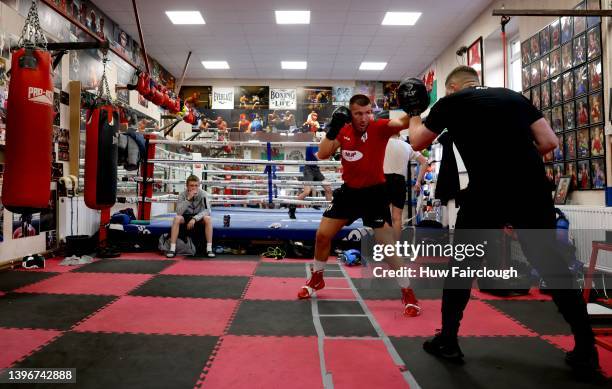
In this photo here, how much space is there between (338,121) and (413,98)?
0.68 m

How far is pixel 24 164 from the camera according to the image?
2.84 metres

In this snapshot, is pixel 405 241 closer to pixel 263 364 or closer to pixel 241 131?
pixel 263 364

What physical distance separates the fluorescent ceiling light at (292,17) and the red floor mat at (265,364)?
6.33 m

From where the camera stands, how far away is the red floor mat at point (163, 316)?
222 cm

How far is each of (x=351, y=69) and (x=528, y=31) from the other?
Answer: 206 inches

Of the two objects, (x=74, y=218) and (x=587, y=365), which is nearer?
(x=587, y=365)

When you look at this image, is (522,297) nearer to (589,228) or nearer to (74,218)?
(589,228)

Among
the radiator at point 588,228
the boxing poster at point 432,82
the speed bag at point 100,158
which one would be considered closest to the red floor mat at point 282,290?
the speed bag at point 100,158

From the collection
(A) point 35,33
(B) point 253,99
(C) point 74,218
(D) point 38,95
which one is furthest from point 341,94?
(D) point 38,95

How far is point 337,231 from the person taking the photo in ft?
9.23

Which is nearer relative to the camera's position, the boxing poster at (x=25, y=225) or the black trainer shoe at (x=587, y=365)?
the black trainer shoe at (x=587, y=365)

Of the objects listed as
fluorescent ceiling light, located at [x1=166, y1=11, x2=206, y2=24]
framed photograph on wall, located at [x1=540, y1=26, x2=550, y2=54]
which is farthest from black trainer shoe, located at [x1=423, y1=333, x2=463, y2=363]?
fluorescent ceiling light, located at [x1=166, y1=11, x2=206, y2=24]

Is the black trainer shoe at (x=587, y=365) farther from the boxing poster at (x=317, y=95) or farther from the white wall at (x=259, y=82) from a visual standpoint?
the white wall at (x=259, y=82)

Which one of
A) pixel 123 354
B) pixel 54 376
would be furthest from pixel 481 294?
pixel 54 376
